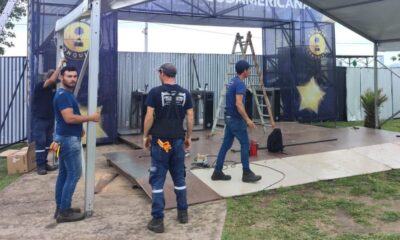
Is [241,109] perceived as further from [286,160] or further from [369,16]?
[369,16]

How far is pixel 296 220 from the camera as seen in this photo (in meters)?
4.59

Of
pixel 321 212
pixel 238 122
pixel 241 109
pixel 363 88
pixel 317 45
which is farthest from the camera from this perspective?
pixel 363 88

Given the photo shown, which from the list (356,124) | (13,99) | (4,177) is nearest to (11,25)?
(13,99)

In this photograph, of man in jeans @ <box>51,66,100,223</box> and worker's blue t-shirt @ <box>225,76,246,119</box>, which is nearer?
man in jeans @ <box>51,66,100,223</box>

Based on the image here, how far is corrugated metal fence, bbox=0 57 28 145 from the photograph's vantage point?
9453 millimetres

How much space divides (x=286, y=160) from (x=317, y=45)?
7.00 m

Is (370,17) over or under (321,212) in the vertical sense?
over

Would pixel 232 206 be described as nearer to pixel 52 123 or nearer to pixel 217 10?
pixel 52 123

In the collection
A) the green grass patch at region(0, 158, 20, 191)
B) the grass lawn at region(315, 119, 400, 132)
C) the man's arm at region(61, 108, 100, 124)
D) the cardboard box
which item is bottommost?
the green grass patch at region(0, 158, 20, 191)

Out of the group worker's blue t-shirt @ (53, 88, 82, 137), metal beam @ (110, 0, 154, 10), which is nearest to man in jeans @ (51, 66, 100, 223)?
worker's blue t-shirt @ (53, 88, 82, 137)

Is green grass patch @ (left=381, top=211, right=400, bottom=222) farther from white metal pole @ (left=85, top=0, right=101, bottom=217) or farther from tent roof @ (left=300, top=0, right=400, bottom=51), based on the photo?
tent roof @ (left=300, top=0, right=400, bottom=51)

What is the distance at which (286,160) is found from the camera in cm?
697

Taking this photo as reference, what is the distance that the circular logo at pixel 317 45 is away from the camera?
1277 cm

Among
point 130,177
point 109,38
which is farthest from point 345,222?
point 109,38
